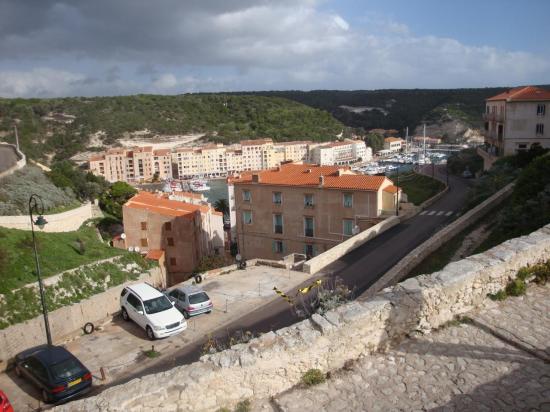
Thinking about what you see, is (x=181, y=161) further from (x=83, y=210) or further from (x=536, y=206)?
(x=536, y=206)

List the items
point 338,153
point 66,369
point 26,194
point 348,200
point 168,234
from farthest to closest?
point 338,153, point 168,234, point 26,194, point 348,200, point 66,369

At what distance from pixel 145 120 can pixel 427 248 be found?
157m

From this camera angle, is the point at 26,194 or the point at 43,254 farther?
the point at 26,194

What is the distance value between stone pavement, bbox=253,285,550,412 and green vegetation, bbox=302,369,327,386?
75 millimetres

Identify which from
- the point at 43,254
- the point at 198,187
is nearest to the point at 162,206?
the point at 43,254

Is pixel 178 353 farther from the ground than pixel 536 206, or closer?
closer

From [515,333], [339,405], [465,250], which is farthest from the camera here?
[465,250]

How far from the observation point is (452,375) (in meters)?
5.73

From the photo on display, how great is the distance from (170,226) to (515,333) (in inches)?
1129

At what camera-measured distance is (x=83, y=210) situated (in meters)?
34.6

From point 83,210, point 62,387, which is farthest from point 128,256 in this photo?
point 62,387

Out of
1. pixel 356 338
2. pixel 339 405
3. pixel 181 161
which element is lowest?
pixel 181 161

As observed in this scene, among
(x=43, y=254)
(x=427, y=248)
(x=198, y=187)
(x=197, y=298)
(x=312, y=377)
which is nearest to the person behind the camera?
(x=312, y=377)

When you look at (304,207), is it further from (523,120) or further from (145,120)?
(145,120)
